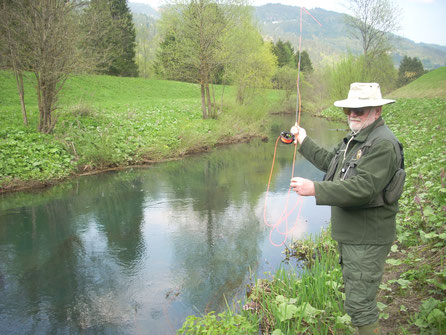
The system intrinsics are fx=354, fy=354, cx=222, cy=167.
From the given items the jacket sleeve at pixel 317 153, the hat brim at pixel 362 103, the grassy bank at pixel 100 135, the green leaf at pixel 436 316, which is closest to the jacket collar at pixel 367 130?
the hat brim at pixel 362 103

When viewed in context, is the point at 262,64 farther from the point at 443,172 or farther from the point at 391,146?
the point at 391,146

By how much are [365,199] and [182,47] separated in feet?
52.9

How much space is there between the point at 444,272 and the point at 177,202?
650 centimetres

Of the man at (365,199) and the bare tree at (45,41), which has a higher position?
the bare tree at (45,41)

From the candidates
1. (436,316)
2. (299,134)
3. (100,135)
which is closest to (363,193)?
(299,134)

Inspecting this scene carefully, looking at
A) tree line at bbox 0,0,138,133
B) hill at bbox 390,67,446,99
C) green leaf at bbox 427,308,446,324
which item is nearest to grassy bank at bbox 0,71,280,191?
tree line at bbox 0,0,138,133

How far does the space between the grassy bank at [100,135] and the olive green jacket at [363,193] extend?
9.25 metres

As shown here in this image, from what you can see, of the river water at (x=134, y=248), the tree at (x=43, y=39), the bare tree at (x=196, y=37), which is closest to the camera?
the river water at (x=134, y=248)

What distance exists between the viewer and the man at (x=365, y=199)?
2.22 metres

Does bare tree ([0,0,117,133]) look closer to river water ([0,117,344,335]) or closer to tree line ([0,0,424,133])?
tree line ([0,0,424,133])

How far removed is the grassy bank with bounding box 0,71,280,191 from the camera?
32.8 feet

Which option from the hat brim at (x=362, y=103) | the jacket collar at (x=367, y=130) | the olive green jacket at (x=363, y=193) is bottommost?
the olive green jacket at (x=363, y=193)

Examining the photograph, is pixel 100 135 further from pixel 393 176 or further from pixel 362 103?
pixel 393 176

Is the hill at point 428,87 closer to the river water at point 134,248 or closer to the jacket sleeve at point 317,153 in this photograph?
the river water at point 134,248
